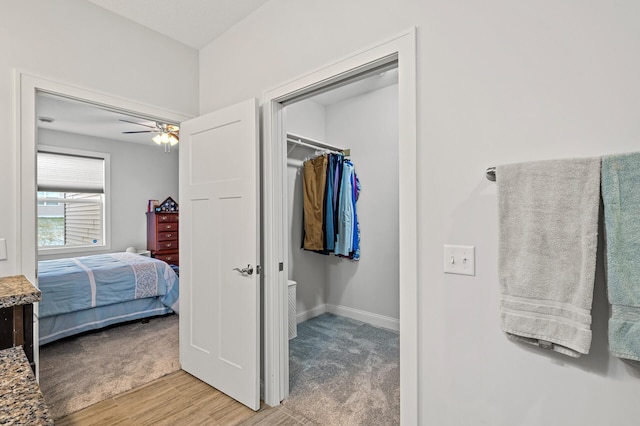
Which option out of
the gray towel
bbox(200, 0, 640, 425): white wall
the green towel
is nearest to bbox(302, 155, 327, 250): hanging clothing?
bbox(200, 0, 640, 425): white wall

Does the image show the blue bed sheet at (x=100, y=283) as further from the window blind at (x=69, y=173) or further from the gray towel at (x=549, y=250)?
the gray towel at (x=549, y=250)

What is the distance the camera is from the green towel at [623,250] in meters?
0.92

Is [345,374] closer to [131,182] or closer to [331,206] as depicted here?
[331,206]

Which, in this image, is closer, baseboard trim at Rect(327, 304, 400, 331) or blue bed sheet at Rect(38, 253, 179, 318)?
blue bed sheet at Rect(38, 253, 179, 318)

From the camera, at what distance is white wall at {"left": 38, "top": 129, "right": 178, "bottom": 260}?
5320mm

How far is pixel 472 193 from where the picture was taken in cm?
128

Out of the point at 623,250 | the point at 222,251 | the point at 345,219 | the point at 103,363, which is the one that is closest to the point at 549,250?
the point at 623,250

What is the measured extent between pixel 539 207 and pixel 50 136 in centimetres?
618

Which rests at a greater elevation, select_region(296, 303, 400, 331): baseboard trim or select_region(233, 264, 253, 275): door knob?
select_region(233, 264, 253, 275): door knob

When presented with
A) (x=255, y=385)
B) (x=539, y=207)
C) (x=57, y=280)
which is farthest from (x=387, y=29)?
(x=57, y=280)

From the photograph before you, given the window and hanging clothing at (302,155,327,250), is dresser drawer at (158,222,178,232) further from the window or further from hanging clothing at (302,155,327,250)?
hanging clothing at (302,155,327,250)

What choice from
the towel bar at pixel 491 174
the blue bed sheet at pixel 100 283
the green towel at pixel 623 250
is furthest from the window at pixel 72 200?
the green towel at pixel 623 250

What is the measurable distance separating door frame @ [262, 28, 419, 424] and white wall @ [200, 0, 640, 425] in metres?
0.04

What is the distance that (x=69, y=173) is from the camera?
197 inches
